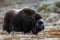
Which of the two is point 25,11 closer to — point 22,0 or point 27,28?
point 27,28

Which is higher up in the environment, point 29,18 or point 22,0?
point 22,0

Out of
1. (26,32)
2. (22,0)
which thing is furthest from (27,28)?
(22,0)

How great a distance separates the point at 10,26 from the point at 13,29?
1.05 ft

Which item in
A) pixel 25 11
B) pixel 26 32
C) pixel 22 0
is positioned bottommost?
pixel 26 32

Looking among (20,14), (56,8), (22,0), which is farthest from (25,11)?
(22,0)

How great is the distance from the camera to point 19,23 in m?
13.8

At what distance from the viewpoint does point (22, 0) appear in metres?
73.7

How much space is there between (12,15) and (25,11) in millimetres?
812

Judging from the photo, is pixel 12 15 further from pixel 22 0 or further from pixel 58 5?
pixel 22 0

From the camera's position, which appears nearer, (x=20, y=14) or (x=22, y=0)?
(x=20, y=14)

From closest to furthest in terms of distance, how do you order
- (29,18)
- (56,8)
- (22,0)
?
1. (29,18)
2. (56,8)
3. (22,0)

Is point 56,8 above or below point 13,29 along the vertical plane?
above

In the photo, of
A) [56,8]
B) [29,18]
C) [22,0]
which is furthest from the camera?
[22,0]

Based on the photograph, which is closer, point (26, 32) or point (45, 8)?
point (26, 32)
